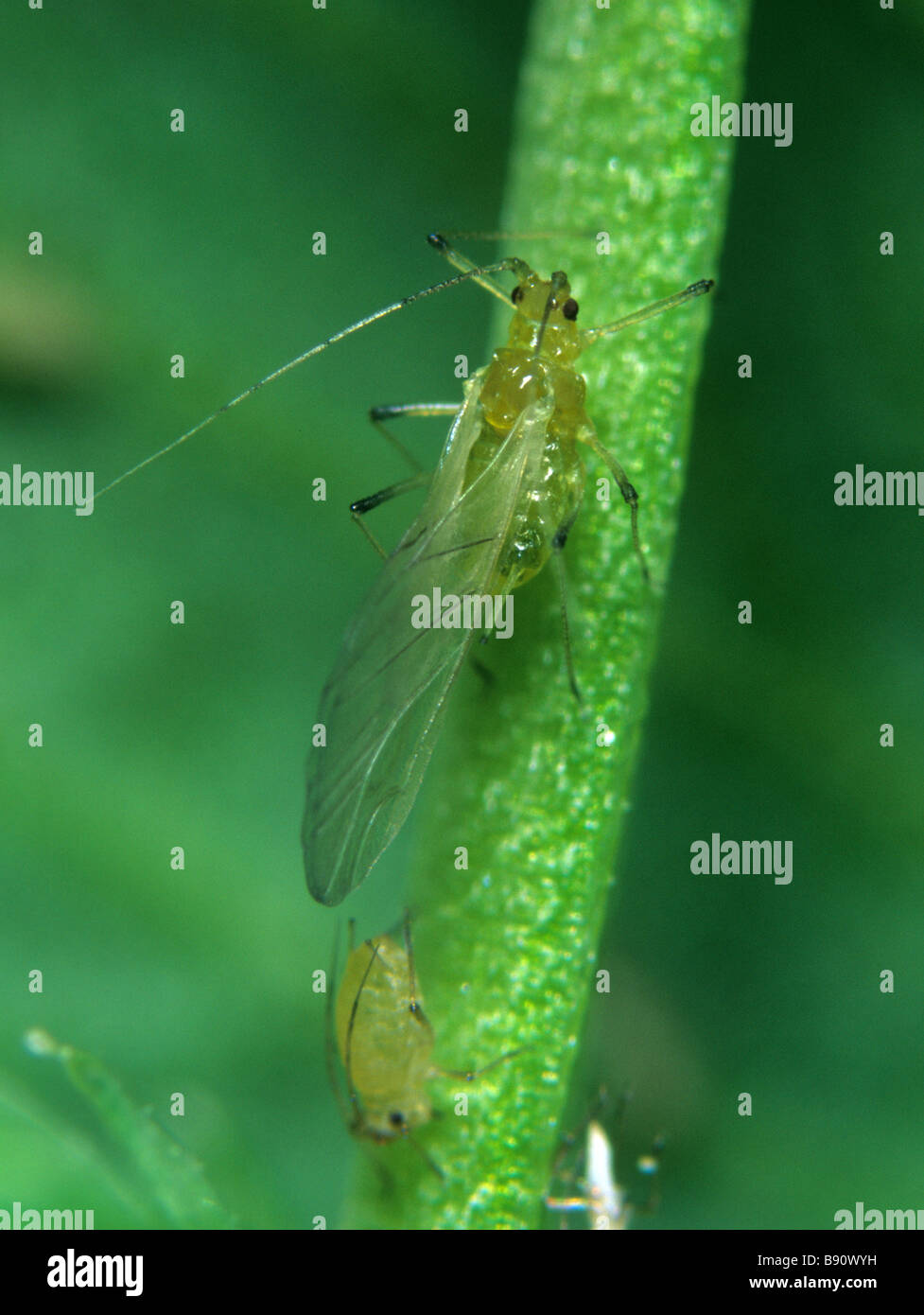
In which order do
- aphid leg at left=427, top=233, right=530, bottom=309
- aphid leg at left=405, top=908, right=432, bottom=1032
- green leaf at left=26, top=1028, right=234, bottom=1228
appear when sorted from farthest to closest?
aphid leg at left=427, top=233, right=530, bottom=309, aphid leg at left=405, top=908, right=432, bottom=1032, green leaf at left=26, top=1028, right=234, bottom=1228

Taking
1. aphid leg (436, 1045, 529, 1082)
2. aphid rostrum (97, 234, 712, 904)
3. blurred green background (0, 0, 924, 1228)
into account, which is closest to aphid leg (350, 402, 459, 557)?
aphid rostrum (97, 234, 712, 904)

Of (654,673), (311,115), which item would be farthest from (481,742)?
(311,115)

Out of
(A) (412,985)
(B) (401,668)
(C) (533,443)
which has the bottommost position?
(A) (412,985)

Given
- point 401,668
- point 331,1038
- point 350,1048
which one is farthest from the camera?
point 331,1038

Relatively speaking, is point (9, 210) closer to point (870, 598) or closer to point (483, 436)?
point (483, 436)

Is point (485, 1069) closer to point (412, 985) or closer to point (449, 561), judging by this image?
point (412, 985)

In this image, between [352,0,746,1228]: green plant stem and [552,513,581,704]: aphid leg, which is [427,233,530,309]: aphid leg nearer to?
[352,0,746,1228]: green plant stem

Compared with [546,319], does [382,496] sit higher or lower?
lower

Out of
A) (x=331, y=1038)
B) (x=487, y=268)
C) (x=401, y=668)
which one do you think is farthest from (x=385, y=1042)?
(x=487, y=268)
